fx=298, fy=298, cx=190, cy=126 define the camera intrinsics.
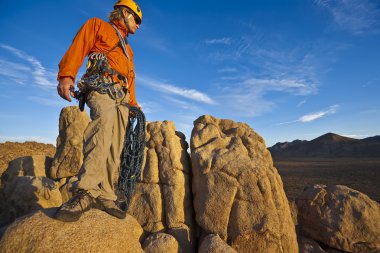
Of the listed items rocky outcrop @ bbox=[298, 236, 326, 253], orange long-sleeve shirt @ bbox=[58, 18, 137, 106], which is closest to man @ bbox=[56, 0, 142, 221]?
orange long-sleeve shirt @ bbox=[58, 18, 137, 106]

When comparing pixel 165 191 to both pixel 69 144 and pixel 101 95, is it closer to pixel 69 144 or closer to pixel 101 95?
pixel 101 95

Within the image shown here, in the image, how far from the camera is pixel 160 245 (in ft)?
15.6

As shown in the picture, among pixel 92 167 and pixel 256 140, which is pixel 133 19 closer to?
pixel 92 167

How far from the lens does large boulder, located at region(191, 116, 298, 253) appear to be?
522cm

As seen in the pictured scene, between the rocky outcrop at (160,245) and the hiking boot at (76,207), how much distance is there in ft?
5.21

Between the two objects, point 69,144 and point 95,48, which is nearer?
point 95,48

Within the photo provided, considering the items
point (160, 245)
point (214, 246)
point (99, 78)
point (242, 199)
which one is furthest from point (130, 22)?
point (214, 246)

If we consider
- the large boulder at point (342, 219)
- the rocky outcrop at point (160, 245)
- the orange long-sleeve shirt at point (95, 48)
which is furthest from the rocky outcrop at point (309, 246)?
the orange long-sleeve shirt at point (95, 48)

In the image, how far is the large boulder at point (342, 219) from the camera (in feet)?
19.3

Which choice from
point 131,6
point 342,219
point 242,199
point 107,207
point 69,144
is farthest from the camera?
point 69,144

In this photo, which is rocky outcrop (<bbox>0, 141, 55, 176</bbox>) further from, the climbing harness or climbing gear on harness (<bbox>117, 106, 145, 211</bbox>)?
the climbing harness

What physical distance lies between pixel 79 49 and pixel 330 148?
7592 cm

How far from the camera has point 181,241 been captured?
5.43m

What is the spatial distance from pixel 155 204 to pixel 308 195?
3.48 metres
